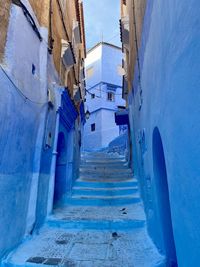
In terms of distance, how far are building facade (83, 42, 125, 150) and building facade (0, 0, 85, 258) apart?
17.2 metres

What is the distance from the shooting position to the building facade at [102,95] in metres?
24.1

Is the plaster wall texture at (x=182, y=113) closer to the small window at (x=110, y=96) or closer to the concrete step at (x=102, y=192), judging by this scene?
the concrete step at (x=102, y=192)

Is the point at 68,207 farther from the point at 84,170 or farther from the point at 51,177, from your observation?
the point at 84,170

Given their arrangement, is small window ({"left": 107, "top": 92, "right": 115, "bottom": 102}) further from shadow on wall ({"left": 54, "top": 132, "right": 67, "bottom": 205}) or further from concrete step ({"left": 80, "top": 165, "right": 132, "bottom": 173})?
shadow on wall ({"left": 54, "top": 132, "right": 67, "bottom": 205})

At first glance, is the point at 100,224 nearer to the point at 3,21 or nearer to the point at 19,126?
the point at 19,126

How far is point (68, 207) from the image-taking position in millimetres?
6609

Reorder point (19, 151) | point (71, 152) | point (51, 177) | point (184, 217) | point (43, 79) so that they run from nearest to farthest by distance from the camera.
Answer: point (184, 217), point (19, 151), point (43, 79), point (51, 177), point (71, 152)

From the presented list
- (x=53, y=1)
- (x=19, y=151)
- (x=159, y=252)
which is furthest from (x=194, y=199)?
(x=53, y=1)

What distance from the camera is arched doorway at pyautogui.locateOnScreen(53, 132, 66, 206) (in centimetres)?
703

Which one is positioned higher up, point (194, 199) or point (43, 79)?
point (43, 79)

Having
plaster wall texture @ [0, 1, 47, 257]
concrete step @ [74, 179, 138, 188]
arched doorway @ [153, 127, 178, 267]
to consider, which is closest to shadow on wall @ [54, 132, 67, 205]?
concrete step @ [74, 179, 138, 188]

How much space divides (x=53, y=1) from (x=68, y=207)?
661 cm

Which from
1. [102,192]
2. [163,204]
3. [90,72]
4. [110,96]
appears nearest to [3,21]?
[163,204]

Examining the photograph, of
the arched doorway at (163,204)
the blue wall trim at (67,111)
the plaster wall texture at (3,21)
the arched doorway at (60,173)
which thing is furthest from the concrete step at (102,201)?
the plaster wall texture at (3,21)
